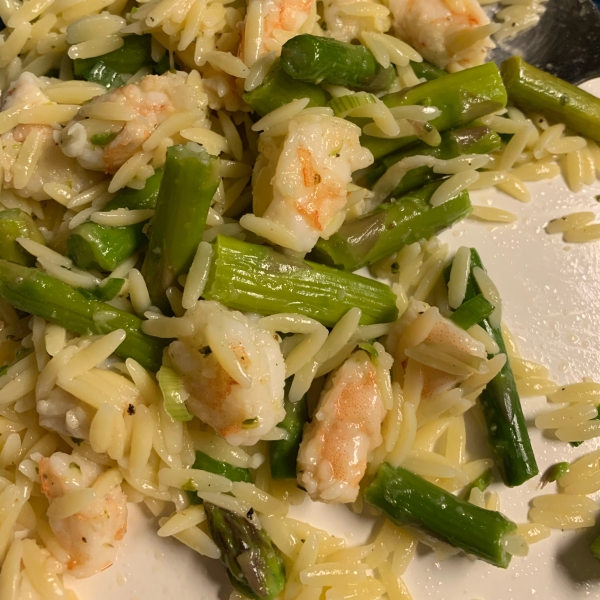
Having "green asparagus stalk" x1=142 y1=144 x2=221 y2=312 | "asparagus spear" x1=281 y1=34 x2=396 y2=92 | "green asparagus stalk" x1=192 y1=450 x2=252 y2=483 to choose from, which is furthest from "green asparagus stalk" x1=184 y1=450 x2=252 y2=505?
"asparagus spear" x1=281 y1=34 x2=396 y2=92

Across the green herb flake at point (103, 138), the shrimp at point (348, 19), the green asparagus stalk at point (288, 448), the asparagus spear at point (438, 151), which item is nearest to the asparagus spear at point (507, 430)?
the asparagus spear at point (438, 151)

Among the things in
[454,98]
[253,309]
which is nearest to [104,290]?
[253,309]

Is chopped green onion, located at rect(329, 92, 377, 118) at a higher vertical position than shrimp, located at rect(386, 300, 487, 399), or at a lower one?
higher

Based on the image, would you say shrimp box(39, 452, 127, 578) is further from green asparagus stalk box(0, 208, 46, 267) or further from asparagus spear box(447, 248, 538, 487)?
asparagus spear box(447, 248, 538, 487)

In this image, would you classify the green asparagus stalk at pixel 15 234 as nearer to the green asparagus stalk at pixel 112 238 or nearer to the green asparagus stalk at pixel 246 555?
the green asparagus stalk at pixel 112 238

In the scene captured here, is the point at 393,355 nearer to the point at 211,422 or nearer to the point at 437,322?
the point at 437,322

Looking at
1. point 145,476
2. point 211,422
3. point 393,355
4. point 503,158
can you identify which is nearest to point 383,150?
point 503,158
